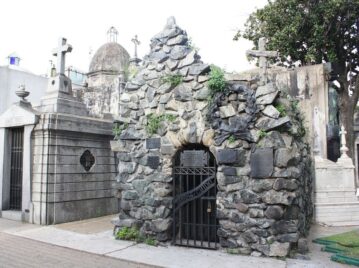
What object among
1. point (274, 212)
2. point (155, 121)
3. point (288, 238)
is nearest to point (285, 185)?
point (274, 212)

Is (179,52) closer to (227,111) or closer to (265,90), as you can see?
(227,111)

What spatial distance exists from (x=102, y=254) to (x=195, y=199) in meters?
2.05

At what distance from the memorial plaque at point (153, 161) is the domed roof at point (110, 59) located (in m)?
19.0

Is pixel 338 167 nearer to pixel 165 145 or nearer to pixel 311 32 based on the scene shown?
pixel 165 145

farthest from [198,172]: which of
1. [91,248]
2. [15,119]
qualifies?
[15,119]

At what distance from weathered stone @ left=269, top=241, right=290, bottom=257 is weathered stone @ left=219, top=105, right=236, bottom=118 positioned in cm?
249

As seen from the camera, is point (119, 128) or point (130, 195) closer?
point (130, 195)

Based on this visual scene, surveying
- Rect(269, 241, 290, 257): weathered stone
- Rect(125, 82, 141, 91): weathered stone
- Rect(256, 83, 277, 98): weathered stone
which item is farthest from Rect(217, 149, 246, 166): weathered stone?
Rect(125, 82, 141, 91): weathered stone

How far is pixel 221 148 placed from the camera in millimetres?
6676

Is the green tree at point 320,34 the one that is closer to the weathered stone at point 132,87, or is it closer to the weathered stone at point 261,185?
the weathered stone at point 132,87

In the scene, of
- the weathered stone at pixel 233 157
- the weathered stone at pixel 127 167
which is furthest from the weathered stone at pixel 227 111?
the weathered stone at pixel 127 167

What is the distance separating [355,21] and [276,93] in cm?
1265

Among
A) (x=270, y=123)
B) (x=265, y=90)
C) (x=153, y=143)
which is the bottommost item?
(x=153, y=143)

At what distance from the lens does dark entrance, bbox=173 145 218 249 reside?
6.88m
